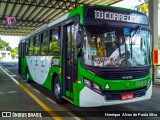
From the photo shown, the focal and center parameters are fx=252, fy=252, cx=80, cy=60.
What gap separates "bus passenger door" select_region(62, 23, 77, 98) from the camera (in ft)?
23.2

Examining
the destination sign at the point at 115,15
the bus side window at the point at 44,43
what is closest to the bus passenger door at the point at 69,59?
the destination sign at the point at 115,15

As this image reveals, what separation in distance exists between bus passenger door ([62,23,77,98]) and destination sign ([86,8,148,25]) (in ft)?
2.85

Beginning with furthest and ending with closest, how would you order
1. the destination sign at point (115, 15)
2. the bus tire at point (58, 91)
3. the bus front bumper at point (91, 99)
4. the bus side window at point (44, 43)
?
the bus side window at point (44, 43) → the bus tire at point (58, 91) → the destination sign at point (115, 15) → the bus front bumper at point (91, 99)

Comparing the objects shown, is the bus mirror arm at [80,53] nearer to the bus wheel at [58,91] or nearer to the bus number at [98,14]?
the bus number at [98,14]

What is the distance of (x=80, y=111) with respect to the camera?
7.57 m

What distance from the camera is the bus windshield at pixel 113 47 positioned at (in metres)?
6.39

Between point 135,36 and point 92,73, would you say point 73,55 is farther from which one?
point 135,36

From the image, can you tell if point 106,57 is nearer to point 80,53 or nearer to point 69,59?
point 80,53

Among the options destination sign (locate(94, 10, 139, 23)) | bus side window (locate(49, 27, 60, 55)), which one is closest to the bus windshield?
destination sign (locate(94, 10, 139, 23))

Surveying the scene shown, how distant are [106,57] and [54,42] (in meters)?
3.05

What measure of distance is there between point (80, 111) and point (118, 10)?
10.4ft

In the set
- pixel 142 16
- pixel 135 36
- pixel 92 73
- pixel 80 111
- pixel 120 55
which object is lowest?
pixel 80 111

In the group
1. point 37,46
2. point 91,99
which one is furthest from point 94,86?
point 37,46

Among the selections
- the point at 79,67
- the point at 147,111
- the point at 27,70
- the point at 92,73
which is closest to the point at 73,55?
the point at 79,67
